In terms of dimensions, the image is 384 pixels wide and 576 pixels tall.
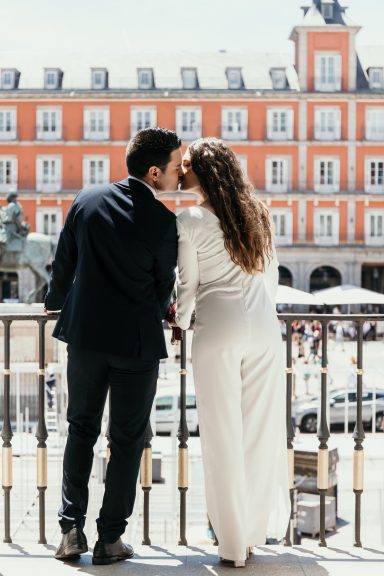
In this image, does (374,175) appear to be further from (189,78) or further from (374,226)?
(189,78)

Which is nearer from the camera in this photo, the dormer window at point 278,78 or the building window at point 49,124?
the building window at point 49,124

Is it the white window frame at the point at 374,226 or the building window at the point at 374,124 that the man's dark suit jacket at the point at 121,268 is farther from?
the building window at the point at 374,124

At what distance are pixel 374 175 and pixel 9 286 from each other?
1509cm

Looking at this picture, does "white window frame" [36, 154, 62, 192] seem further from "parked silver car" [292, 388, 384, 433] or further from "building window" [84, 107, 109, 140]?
"parked silver car" [292, 388, 384, 433]

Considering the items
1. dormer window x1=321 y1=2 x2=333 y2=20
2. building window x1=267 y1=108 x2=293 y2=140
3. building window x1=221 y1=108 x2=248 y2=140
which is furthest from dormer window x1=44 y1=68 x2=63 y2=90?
dormer window x1=321 y1=2 x2=333 y2=20

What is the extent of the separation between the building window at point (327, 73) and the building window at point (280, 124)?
5.31 feet

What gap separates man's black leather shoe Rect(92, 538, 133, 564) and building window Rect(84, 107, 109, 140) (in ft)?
99.7

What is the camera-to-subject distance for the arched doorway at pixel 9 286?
32750mm

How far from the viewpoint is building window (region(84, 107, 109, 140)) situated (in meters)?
32.2

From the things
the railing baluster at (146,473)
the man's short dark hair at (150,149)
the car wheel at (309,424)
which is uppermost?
the man's short dark hair at (150,149)

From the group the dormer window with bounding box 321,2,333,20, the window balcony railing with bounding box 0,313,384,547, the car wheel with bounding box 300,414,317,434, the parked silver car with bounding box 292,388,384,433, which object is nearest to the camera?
the window balcony railing with bounding box 0,313,384,547

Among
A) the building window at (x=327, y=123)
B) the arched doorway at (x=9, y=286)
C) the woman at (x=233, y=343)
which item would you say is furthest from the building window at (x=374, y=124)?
the woman at (x=233, y=343)

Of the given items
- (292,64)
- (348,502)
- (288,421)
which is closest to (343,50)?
(292,64)

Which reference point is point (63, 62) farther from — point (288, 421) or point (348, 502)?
point (288, 421)
